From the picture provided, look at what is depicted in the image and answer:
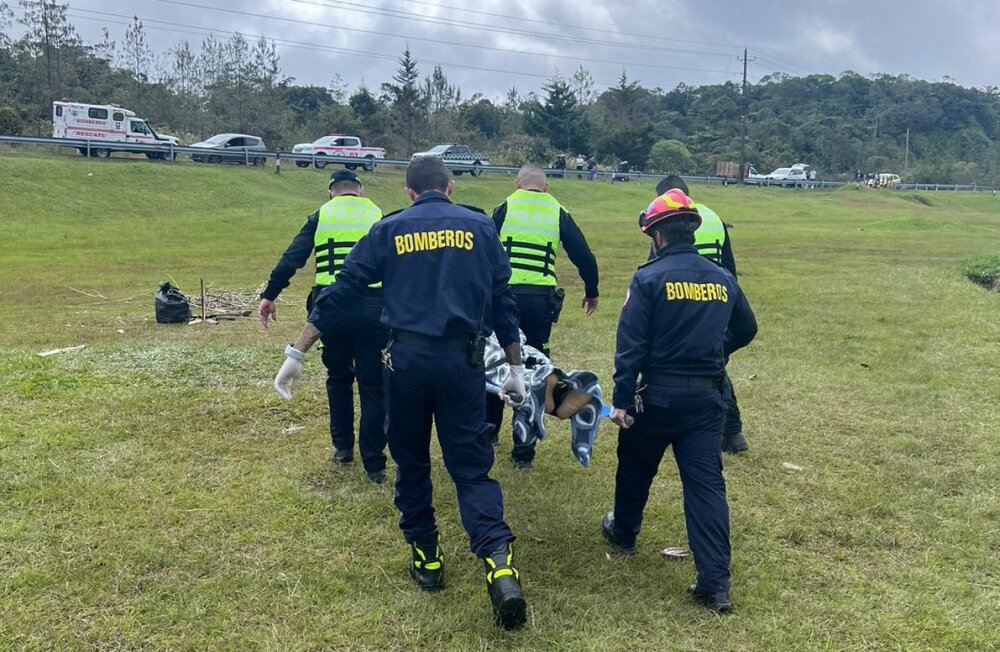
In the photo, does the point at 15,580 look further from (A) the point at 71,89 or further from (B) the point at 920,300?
(A) the point at 71,89

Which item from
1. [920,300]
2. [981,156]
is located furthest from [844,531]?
[981,156]

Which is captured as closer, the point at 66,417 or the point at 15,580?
the point at 15,580

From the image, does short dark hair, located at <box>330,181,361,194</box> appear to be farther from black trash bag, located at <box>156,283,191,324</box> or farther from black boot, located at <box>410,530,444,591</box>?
black trash bag, located at <box>156,283,191,324</box>

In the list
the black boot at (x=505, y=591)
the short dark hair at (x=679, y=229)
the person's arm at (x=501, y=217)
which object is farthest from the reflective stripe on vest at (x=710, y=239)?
the black boot at (x=505, y=591)

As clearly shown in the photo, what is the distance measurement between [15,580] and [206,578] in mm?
899

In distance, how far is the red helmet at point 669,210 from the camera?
405cm

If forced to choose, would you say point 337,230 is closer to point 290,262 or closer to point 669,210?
point 290,262

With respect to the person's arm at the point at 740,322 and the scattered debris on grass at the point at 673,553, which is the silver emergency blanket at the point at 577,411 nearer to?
the scattered debris on grass at the point at 673,553

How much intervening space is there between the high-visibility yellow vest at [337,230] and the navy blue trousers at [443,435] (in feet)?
5.50

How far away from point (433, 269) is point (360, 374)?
1666 mm

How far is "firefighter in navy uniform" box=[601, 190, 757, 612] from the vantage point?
387cm

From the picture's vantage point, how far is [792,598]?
3920 millimetres

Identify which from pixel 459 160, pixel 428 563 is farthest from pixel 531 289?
pixel 459 160

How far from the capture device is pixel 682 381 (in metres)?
3.92
